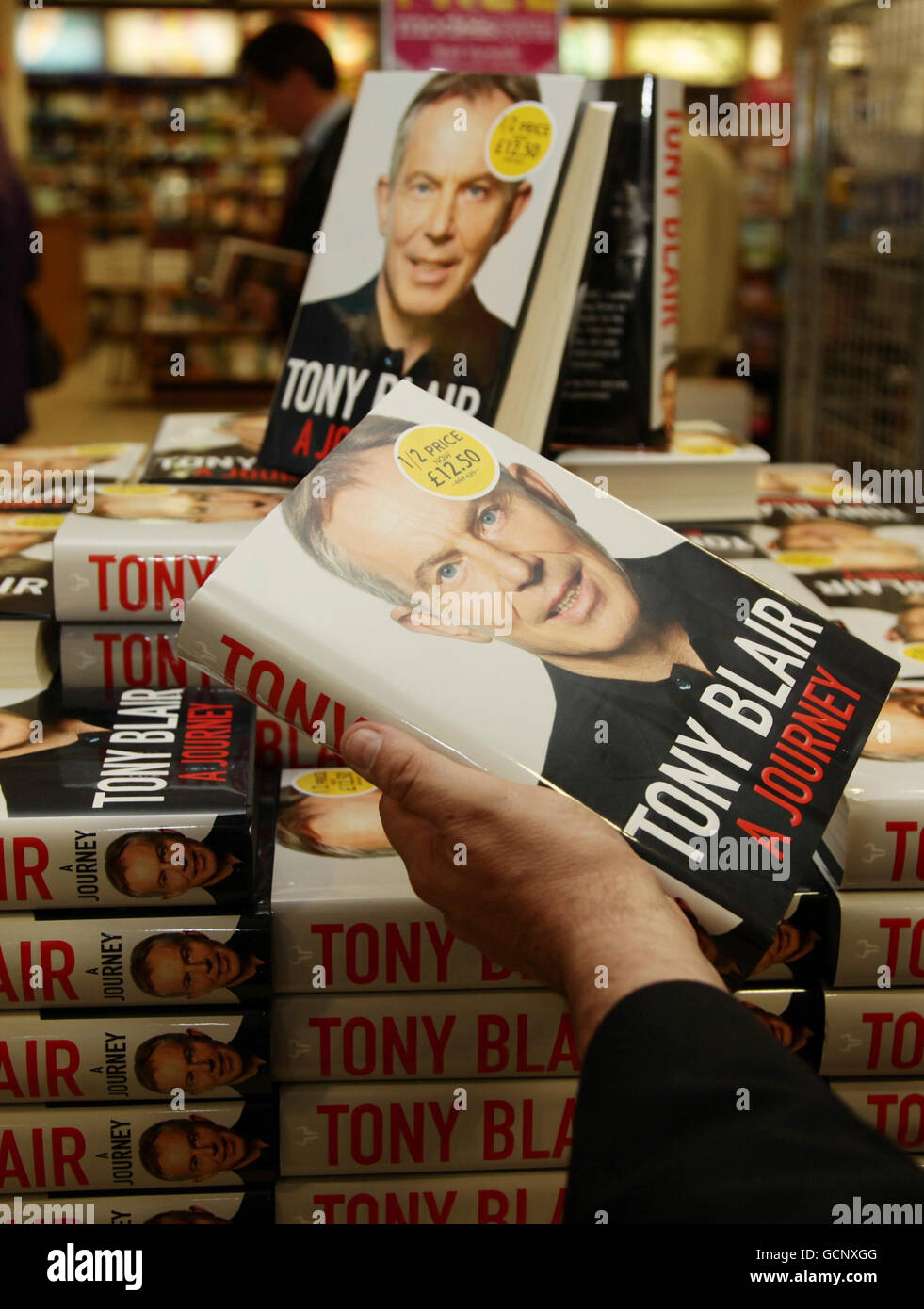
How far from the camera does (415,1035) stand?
0.90m

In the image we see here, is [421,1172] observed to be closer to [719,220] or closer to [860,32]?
[860,32]

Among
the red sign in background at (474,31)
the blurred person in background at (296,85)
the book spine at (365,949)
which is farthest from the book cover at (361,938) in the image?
the red sign in background at (474,31)

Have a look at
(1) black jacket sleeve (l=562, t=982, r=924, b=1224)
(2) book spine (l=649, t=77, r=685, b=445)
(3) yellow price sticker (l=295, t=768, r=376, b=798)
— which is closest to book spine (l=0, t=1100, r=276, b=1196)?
(3) yellow price sticker (l=295, t=768, r=376, b=798)

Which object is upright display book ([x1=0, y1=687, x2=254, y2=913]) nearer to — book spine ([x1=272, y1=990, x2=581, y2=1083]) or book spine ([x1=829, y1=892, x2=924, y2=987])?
book spine ([x1=272, y1=990, x2=581, y2=1083])

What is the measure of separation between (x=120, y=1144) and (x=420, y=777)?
0.39 meters

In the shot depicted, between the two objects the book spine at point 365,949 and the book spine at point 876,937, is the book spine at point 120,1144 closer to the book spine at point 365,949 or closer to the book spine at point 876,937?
the book spine at point 365,949

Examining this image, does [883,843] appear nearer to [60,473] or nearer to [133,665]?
[133,665]

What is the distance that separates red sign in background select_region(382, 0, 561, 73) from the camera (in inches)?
122

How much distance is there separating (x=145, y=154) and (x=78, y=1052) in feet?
32.2

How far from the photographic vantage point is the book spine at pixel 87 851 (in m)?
0.84

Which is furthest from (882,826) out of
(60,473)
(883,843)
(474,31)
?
(474,31)

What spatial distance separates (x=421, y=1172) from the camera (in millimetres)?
927
